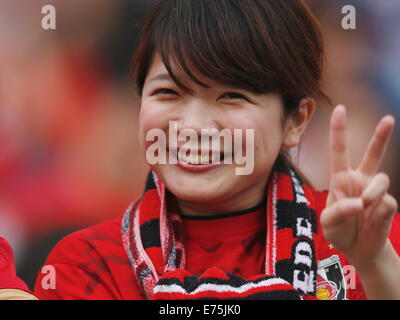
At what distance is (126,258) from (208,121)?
384 millimetres

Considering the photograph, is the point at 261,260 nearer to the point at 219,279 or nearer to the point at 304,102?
the point at 219,279

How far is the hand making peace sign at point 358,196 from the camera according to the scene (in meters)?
1.07

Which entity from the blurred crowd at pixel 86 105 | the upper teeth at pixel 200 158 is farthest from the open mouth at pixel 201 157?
the blurred crowd at pixel 86 105

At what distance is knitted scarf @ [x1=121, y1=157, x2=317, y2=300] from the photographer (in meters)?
1.29

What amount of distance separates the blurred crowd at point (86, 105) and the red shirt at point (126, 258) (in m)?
0.84

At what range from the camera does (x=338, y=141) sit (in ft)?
3.56

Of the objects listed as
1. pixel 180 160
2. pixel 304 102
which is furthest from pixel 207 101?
pixel 304 102

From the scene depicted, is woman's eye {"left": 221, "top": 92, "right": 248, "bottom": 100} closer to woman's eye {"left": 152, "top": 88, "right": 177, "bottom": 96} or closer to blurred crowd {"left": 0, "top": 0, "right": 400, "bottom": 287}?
woman's eye {"left": 152, "top": 88, "right": 177, "bottom": 96}

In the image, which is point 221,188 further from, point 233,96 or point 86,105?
point 86,105

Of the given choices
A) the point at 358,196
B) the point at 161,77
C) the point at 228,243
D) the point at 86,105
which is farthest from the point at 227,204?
the point at 86,105

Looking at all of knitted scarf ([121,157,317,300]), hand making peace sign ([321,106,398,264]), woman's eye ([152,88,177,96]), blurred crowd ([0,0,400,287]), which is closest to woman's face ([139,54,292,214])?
woman's eye ([152,88,177,96])

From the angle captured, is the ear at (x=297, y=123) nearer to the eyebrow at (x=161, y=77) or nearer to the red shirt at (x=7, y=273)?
the eyebrow at (x=161, y=77)

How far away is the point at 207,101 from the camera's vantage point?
4.59 ft
